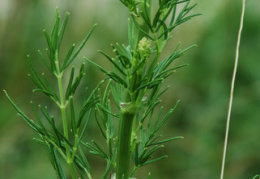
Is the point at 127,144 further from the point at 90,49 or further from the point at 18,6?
the point at 18,6

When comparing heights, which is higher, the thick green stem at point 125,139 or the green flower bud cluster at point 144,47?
the green flower bud cluster at point 144,47

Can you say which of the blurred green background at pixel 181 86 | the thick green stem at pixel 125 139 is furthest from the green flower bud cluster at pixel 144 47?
the blurred green background at pixel 181 86

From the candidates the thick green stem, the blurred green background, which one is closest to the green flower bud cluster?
the thick green stem

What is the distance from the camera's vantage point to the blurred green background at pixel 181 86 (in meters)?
2.16

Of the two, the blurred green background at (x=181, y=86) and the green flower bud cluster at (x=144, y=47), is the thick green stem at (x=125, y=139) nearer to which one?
the green flower bud cluster at (x=144, y=47)

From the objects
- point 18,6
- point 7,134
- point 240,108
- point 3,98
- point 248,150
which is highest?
point 18,6

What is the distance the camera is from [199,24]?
8.17 feet

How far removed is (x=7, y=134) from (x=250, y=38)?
120cm

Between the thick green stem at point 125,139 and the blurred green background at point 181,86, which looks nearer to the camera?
the thick green stem at point 125,139

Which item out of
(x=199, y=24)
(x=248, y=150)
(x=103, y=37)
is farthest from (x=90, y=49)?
(x=248, y=150)

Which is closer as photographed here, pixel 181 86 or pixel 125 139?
pixel 125 139

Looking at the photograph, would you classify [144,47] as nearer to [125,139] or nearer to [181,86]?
[125,139]

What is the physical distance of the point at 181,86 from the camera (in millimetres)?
2379

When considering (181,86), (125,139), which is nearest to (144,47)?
(125,139)
